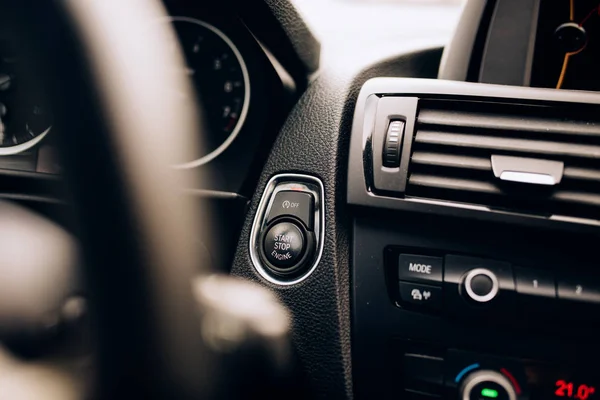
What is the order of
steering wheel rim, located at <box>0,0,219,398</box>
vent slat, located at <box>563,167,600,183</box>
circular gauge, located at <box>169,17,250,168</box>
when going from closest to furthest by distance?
1. steering wheel rim, located at <box>0,0,219,398</box>
2. vent slat, located at <box>563,167,600,183</box>
3. circular gauge, located at <box>169,17,250,168</box>

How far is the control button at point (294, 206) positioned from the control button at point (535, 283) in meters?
0.37

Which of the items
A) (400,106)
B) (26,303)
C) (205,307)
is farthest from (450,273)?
(26,303)

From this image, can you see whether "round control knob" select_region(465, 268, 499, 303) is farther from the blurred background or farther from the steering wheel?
the blurred background

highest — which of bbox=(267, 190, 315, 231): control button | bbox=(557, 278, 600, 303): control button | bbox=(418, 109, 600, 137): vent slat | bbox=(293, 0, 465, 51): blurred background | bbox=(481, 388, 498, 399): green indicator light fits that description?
bbox=(293, 0, 465, 51): blurred background

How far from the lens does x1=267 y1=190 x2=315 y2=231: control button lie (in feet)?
3.30

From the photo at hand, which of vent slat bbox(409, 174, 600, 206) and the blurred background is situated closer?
vent slat bbox(409, 174, 600, 206)

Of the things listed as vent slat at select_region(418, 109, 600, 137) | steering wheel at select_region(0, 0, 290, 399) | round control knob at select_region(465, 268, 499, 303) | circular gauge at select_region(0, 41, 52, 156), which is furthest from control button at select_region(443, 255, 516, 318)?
circular gauge at select_region(0, 41, 52, 156)

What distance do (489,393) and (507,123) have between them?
46 centimetres

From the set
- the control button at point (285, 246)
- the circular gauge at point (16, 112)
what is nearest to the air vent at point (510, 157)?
the control button at point (285, 246)

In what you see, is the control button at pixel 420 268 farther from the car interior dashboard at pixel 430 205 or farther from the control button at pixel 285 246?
the control button at pixel 285 246

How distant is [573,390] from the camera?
0.92 metres

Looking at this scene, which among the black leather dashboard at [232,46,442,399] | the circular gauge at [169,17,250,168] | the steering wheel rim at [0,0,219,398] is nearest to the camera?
the steering wheel rim at [0,0,219,398]

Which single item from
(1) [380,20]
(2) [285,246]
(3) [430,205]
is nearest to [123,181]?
(2) [285,246]

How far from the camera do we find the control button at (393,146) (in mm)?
958
